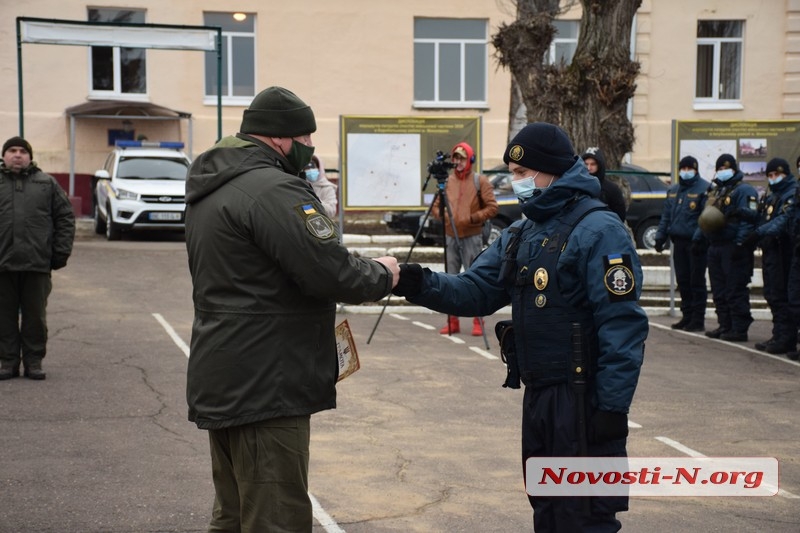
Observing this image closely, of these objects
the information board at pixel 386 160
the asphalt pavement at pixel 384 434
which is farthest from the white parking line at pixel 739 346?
the information board at pixel 386 160

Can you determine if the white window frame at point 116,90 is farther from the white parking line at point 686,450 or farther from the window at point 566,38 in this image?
the white parking line at point 686,450

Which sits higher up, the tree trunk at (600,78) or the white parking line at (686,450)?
the tree trunk at (600,78)

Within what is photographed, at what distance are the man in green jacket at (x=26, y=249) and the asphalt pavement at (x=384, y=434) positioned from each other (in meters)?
0.36

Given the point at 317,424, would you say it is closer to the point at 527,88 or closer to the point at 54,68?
the point at 527,88

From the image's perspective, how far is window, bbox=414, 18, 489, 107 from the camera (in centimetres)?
2745

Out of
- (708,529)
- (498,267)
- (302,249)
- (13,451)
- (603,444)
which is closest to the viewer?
(302,249)

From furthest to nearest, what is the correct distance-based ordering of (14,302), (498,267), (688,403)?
(14,302) < (688,403) < (498,267)

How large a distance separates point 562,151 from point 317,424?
412 centimetres

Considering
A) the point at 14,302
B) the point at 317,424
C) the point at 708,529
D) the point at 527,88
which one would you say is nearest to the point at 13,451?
the point at 317,424

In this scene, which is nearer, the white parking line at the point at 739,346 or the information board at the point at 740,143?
the white parking line at the point at 739,346

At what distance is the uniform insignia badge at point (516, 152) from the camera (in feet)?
15.1

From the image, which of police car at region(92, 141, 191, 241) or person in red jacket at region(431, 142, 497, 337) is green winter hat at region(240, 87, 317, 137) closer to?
person in red jacket at region(431, 142, 497, 337)

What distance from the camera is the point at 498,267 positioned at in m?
4.84

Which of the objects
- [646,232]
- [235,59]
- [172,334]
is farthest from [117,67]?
[172,334]
